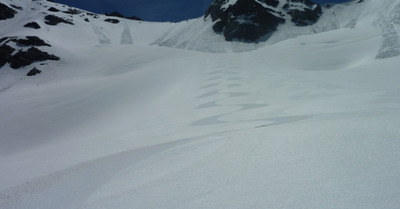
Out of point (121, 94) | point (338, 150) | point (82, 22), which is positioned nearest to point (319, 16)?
point (82, 22)

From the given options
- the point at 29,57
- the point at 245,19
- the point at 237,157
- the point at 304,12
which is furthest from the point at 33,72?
the point at 304,12

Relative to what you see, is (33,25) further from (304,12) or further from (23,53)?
(304,12)

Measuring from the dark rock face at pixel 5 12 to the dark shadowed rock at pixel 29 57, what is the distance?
28752 mm

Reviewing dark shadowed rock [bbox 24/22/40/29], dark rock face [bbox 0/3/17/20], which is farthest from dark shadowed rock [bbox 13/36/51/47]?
dark rock face [bbox 0/3/17/20]

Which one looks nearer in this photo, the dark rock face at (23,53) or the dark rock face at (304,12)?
the dark rock face at (23,53)

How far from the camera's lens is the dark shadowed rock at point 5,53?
28.2 meters

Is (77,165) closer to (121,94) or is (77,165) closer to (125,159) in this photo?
(125,159)

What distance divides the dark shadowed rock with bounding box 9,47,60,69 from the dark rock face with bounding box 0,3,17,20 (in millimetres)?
28752

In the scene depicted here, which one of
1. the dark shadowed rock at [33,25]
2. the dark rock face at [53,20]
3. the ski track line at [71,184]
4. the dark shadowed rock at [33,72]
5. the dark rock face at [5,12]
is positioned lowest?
the dark shadowed rock at [33,72]

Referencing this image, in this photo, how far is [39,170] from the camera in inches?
95.7

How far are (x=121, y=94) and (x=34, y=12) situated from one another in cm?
5756

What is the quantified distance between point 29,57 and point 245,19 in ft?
129

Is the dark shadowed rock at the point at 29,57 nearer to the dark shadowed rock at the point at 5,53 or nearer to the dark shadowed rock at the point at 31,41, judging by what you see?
the dark shadowed rock at the point at 5,53

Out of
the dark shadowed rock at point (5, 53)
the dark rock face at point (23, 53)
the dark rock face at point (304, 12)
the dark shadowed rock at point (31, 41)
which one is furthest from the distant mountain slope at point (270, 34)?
the dark shadowed rock at point (5, 53)
